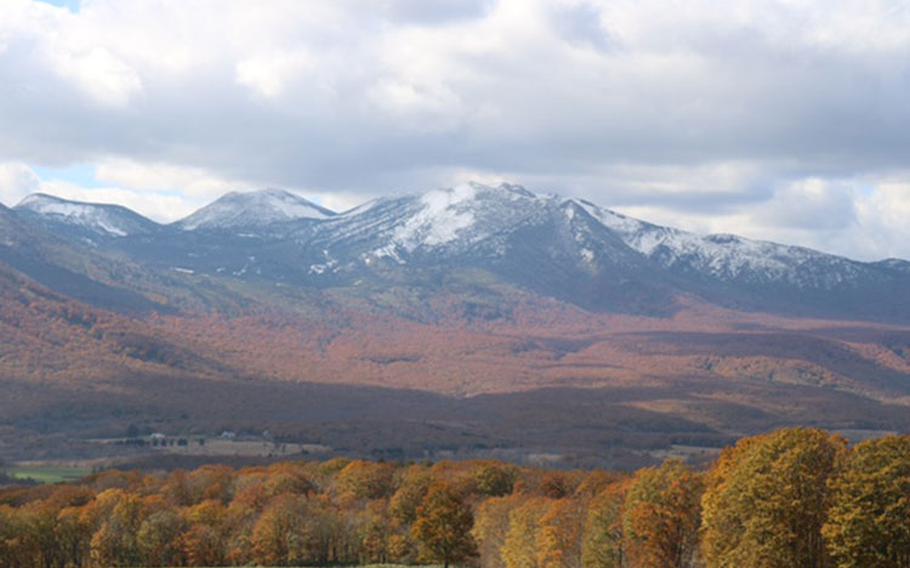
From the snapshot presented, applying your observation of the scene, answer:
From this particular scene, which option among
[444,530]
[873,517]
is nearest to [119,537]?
[444,530]

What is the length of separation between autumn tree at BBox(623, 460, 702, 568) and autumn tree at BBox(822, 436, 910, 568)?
16.4 meters

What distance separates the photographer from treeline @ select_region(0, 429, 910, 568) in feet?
208

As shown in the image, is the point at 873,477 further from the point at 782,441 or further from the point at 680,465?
the point at 680,465

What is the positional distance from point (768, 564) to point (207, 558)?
185 feet

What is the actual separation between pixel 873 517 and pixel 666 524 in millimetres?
19736

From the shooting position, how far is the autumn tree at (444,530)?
3885 inches

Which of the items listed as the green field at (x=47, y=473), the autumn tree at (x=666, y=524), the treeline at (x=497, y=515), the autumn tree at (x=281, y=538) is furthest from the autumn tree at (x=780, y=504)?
the green field at (x=47, y=473)

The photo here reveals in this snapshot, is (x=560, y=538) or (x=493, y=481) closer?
(x=560, y=538)

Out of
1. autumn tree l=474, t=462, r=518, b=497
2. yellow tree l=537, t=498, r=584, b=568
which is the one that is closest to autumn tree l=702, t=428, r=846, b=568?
yellow tree l=537, t=498, r=584, b=568

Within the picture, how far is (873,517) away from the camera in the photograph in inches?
2382

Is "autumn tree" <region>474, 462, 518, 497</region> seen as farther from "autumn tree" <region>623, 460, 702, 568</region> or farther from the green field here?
the green field

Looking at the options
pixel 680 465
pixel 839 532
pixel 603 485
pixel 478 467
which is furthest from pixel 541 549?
pixel 478 467

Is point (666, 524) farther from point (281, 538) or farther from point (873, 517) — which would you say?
point (281, 538)

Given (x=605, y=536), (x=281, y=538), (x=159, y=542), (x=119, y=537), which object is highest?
(x=605, y=536)
